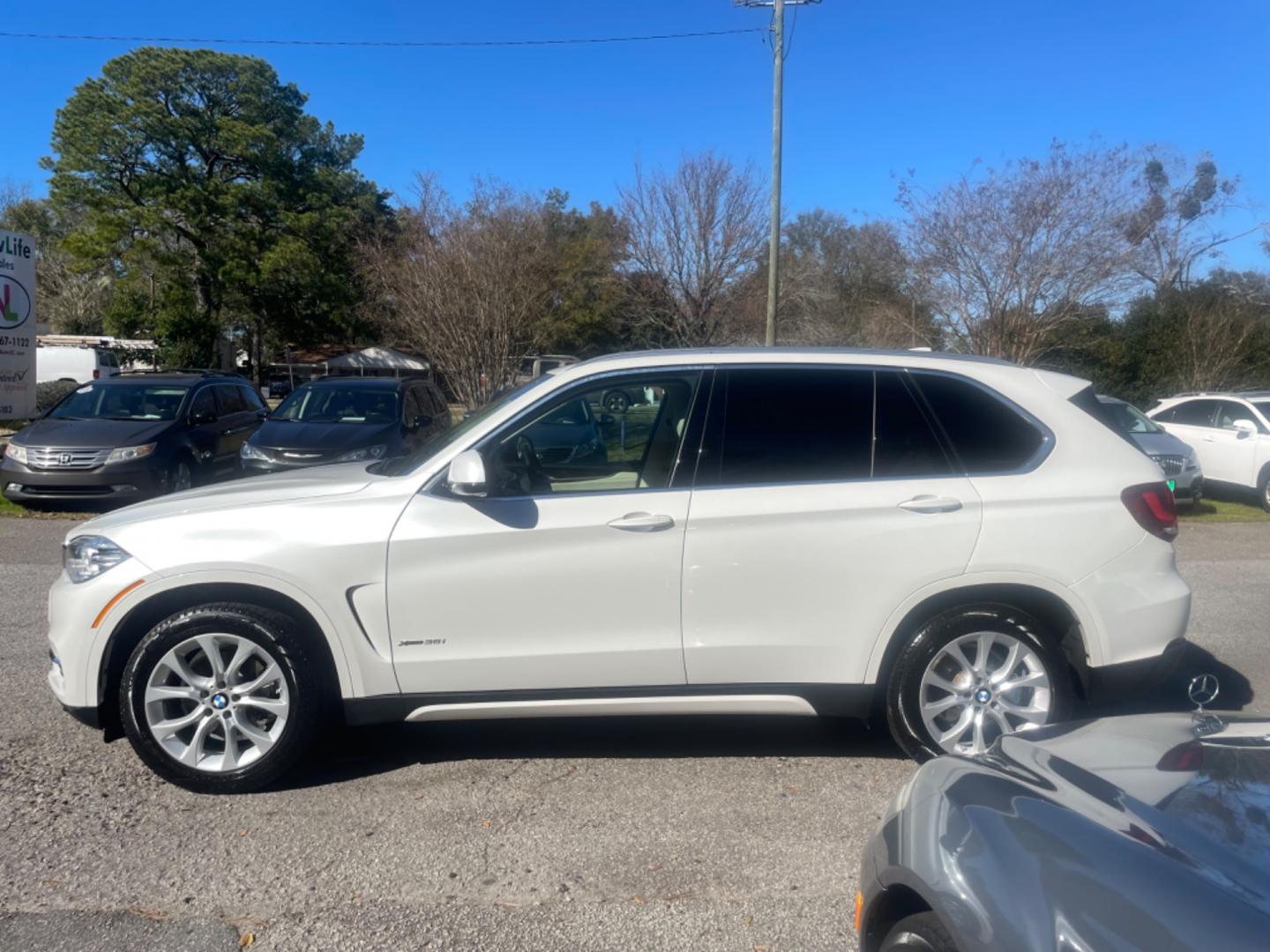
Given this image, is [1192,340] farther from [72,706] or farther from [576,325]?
[72,706]

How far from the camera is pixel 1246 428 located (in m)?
13.7

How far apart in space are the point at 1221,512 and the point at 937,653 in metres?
11.4

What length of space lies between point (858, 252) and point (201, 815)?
91.9 feet

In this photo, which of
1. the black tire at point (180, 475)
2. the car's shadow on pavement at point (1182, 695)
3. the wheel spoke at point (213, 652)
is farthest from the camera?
the black tire at point (180, 475)

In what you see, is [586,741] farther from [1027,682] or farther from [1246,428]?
[1246,428]

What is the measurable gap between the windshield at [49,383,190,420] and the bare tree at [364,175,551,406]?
8.42 m

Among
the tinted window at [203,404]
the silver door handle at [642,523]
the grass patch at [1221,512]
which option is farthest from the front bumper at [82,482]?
the grass patch at [1221,512]

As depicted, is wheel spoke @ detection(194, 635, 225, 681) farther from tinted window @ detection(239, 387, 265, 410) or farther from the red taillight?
tinted window @ detection(239, 387, 265, 410)

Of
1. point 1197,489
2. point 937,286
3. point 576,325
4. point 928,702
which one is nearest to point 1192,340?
point 937,286

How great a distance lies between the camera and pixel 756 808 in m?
4.19

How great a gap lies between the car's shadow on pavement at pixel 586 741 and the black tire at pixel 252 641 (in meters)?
0.35

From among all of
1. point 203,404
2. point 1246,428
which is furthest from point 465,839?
point 1246,428

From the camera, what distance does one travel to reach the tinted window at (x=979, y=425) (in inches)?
177

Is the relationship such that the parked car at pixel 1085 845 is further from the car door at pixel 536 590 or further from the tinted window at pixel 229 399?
the tinted window at pixel 229 399
